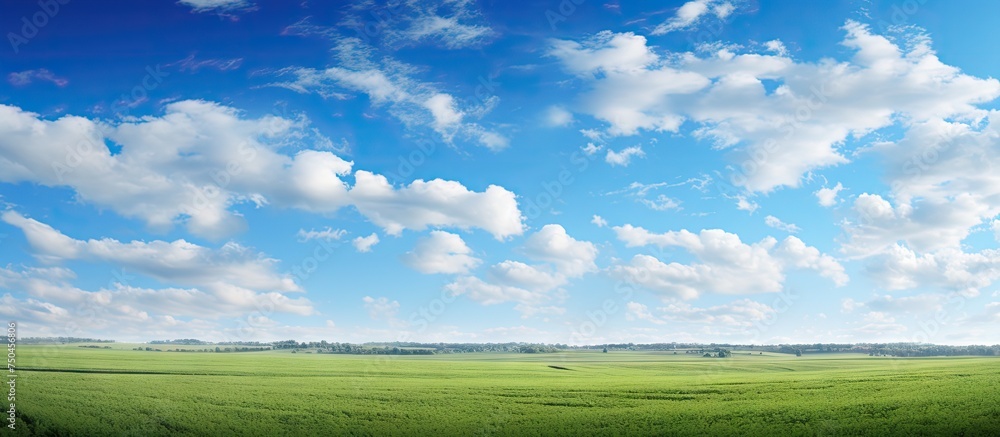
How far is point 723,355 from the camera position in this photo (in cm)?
19212

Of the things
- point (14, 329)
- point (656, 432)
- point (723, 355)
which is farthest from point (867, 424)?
point (723, 355)

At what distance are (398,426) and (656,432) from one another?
20.4 metres

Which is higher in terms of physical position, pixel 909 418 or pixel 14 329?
pixel 14 329

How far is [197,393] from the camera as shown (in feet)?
204

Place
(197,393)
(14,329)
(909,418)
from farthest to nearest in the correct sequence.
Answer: (197,393) → (14,329) → (909,418)

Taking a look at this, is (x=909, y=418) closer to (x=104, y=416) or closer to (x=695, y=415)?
(x=695, y=415)

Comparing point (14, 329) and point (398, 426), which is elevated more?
point (14, 329)

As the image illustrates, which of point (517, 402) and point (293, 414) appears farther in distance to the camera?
point (517, 402)

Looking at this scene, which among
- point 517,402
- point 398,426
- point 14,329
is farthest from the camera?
point 517,402

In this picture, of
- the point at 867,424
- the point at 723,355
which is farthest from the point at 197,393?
the point at 723,355

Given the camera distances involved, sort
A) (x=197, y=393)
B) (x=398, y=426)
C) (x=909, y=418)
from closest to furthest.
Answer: (x=909, y=418) → (x=398, y=426) → (x=197, y=393)

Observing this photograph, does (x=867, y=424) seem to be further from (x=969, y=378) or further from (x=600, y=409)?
(x=969, y=378)

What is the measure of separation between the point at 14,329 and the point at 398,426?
115ft

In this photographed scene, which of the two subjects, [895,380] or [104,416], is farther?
[895,380]
